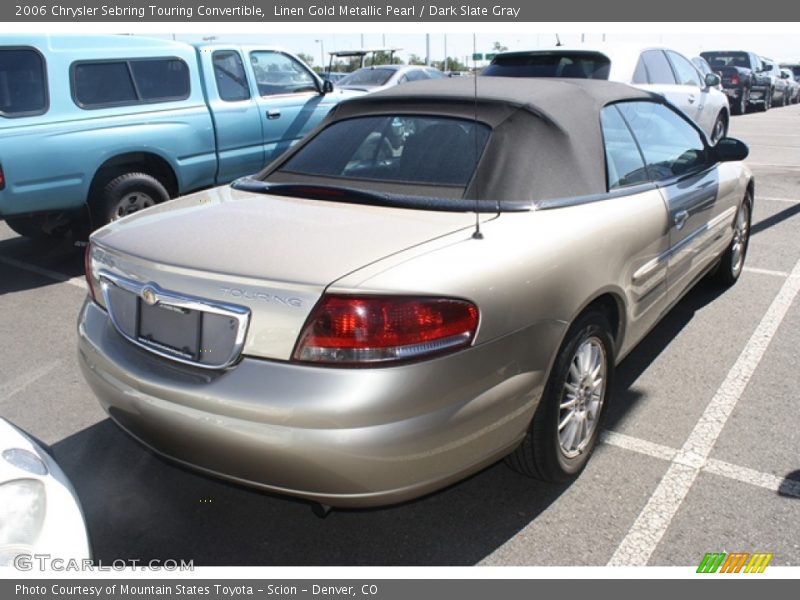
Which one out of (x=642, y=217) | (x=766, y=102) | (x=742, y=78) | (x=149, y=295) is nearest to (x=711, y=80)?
(x=642, y=217)

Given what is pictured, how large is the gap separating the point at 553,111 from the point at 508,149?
14.8 inches

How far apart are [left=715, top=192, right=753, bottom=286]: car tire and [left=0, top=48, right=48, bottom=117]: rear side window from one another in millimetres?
5415

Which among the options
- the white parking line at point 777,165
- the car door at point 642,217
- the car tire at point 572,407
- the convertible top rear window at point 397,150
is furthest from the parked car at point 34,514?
the white parking line at point 777,165

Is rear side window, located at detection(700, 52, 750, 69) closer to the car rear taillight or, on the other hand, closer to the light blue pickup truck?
the light blue pickup truck

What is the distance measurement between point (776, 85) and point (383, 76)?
1810 centimetres

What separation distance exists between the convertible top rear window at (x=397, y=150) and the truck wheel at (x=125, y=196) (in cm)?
311

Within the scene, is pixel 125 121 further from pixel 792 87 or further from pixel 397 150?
pixel 792 87

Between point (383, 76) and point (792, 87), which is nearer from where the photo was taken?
point (383, 76)

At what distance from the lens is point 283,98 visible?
7.78 m

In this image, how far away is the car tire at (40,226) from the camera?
256 inches

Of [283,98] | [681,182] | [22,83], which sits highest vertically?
[22,83]

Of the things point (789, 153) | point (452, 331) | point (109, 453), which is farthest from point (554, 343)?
point (789, 153)

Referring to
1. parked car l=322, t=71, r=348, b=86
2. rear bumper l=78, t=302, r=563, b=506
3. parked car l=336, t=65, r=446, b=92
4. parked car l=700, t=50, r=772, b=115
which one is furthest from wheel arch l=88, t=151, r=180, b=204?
parked car l=700, t=50, r=772, b=115

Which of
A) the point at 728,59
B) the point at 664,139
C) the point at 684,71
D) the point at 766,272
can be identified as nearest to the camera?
the point at 664,139
